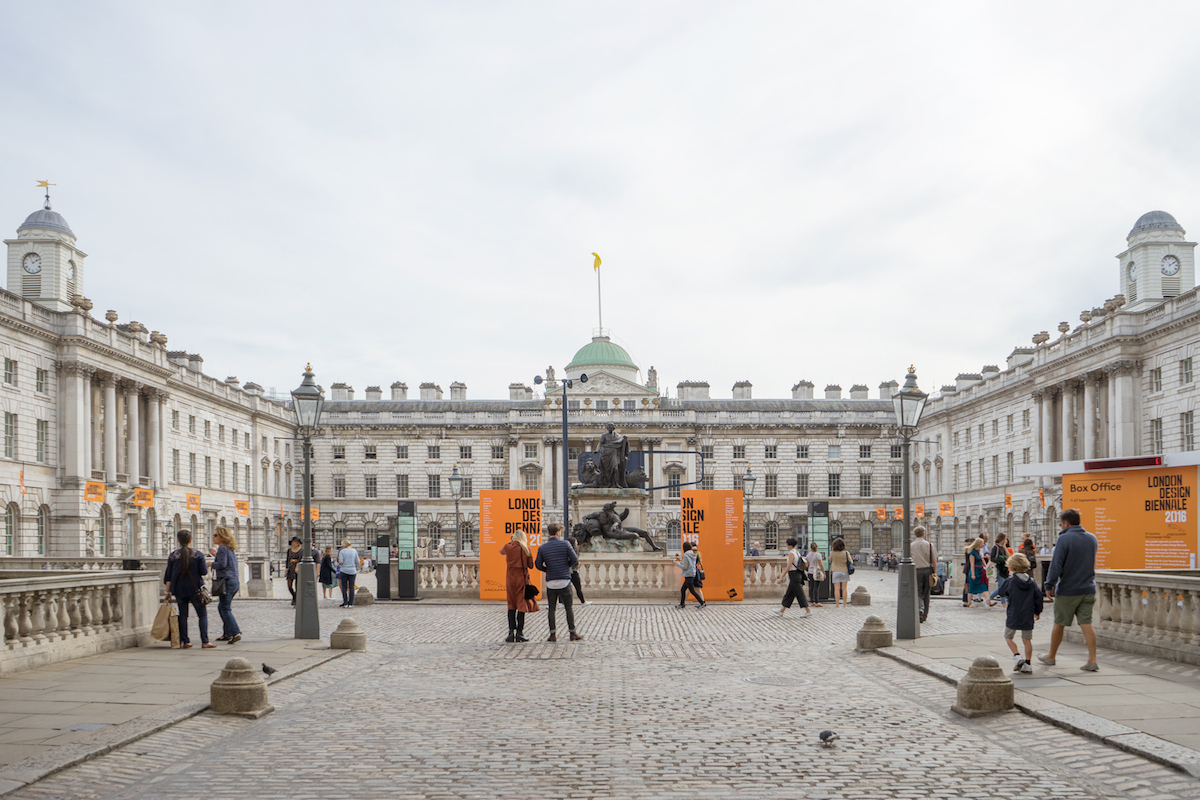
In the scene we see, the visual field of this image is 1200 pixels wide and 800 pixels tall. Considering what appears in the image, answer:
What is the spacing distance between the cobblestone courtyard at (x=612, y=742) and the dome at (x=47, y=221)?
1943 inches

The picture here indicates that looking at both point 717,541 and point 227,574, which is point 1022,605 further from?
point 717,541

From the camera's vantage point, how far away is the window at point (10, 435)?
1832 inches

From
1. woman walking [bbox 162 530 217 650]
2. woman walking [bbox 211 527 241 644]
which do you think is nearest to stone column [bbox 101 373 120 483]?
woman walking [bbox 211 527 241 644]

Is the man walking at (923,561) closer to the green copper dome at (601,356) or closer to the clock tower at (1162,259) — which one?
the clock tower at (1162,259)

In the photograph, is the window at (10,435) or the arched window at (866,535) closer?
the window at (10,435)

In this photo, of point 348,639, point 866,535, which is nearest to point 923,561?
point 348,639

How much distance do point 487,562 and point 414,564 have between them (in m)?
2.25

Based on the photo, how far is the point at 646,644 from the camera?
16.1m

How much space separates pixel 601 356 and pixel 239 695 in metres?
87.8

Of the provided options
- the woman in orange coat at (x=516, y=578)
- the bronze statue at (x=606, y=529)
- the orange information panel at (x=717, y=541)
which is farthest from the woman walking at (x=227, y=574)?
the bronze statue at (x=606, y=529)

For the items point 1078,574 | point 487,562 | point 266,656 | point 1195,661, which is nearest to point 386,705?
point 266,656

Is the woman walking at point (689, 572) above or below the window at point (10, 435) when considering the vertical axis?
below

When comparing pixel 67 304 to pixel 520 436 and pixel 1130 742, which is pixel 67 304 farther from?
pixel 1130 742

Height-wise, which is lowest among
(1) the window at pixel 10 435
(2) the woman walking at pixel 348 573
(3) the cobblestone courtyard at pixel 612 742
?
(2) the woman walking at pixel 348 573
